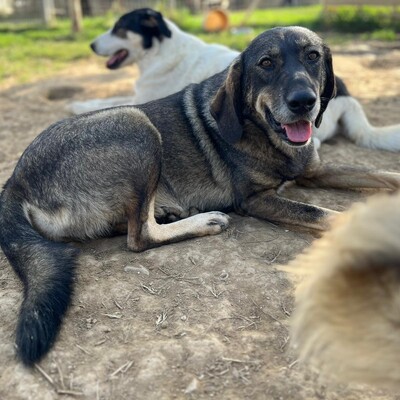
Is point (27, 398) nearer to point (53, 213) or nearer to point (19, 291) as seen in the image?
point (19, 291)

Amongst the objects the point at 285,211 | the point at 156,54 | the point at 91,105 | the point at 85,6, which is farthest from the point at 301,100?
the point at 85,6

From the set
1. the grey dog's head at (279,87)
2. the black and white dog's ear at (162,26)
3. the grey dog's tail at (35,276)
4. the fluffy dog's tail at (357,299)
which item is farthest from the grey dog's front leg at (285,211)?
the black and white dog's ear at (162,26)

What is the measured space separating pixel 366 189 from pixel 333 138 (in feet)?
4.53

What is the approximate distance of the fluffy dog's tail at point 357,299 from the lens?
1.37 metres

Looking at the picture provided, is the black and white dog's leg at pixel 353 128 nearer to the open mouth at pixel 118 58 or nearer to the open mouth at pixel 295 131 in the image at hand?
the open mouth at pixel 295 131

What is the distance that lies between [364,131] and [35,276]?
11.4 feet

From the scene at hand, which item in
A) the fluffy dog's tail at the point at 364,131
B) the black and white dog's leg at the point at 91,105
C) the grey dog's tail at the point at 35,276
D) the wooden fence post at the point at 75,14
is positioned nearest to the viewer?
the grey dog's tail at the point at 35,276

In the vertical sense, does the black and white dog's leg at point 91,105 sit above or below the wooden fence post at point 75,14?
above

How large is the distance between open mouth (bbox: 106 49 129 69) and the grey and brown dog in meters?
2.77

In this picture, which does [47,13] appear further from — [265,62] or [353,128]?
[265,62]

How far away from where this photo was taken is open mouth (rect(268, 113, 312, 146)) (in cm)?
327

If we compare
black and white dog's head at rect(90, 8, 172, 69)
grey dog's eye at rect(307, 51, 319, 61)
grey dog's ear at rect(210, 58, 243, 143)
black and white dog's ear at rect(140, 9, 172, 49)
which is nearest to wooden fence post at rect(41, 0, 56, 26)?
black and white dog's head at rect(90, 8, 172, 69)

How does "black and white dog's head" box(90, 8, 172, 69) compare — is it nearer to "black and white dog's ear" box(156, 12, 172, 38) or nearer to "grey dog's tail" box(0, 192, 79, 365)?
"black and white dog's ear" box(156, 12, 172, 38)

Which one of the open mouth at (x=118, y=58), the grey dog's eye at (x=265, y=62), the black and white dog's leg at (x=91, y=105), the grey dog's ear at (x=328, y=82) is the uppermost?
the grey dog's eye at (x=265, y=62)
